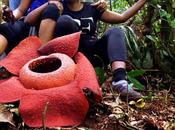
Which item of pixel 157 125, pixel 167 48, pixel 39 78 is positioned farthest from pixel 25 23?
pixel 157 125

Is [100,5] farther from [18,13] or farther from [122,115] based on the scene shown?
[122,115]

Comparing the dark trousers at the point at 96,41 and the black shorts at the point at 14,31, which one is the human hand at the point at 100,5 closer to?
the dark trousers at the point at 96,41

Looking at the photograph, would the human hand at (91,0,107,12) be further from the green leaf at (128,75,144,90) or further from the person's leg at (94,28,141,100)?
the green leaf at (128,75,144,90)

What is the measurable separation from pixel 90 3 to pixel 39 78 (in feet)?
4.43

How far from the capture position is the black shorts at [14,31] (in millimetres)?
3561

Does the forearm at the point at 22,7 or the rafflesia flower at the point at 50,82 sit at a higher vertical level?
the forearm at the point at 22,7

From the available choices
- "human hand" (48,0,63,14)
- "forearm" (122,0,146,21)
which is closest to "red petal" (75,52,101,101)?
"human hand" (48,0,63,14)

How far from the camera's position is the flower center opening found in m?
3.12

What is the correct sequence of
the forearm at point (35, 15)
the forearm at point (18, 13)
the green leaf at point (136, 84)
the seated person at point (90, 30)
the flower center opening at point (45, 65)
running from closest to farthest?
the flower center opening at point (45, 65) → the seated person at point (90, 30) → the green leaf at point (136, 84) → the forearm at point (35, 15) → the forearm at point (18, 13)

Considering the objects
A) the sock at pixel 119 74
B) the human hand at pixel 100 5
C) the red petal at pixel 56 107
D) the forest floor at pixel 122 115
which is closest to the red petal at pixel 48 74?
the red petal at pixel 56 107

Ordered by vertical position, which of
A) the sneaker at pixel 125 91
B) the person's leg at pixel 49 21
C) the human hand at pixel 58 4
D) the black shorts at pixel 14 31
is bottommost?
the sneaker at pixel 125 91

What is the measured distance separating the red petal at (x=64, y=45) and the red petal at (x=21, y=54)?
0.44 ft

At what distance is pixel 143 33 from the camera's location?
14.2 feet

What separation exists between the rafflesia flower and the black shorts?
0.16 m
